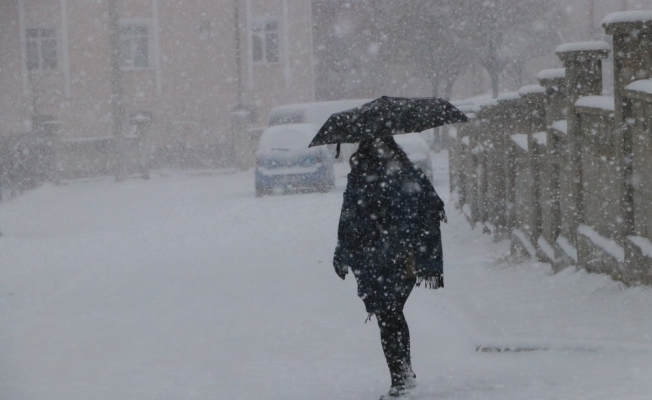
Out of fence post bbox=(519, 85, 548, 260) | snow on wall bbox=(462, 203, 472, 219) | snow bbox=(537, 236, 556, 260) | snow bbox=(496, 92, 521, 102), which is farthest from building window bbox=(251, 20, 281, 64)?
snow bbox=(537, 236, 556, 260)

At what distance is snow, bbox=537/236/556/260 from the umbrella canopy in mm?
3850

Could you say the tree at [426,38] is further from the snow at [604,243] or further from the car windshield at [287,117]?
the snow at [604,243]

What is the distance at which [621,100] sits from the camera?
6938 mm

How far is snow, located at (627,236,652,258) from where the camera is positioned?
21.4 ft

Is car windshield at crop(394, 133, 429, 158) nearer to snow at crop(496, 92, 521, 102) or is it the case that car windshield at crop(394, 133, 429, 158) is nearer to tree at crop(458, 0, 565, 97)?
snow at crop(496, 92, 521, 102)

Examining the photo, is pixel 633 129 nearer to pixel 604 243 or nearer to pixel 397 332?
pixel 604 243

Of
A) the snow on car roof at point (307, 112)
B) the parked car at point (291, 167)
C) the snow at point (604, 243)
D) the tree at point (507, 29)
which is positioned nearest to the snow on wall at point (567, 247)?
the snow at point (604, 243)

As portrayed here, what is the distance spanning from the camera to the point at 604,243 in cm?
755

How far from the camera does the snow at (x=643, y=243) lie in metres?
6.51

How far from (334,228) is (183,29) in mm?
20775

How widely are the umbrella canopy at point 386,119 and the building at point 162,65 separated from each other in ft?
86.4

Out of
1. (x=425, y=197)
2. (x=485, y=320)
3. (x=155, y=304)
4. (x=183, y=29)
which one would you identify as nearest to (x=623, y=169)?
(x=485, y=320)

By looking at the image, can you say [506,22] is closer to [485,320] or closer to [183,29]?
[183,29]

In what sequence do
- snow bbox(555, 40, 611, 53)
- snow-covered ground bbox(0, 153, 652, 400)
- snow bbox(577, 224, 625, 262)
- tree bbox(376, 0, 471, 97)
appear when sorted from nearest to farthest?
snow-covered ground bbox(0, 153, 652, 400), snow bbox(577, 224, 625, 262), snow bbox(555, 40, 611, 53), tree bbox(376, 0, 471, 97)
